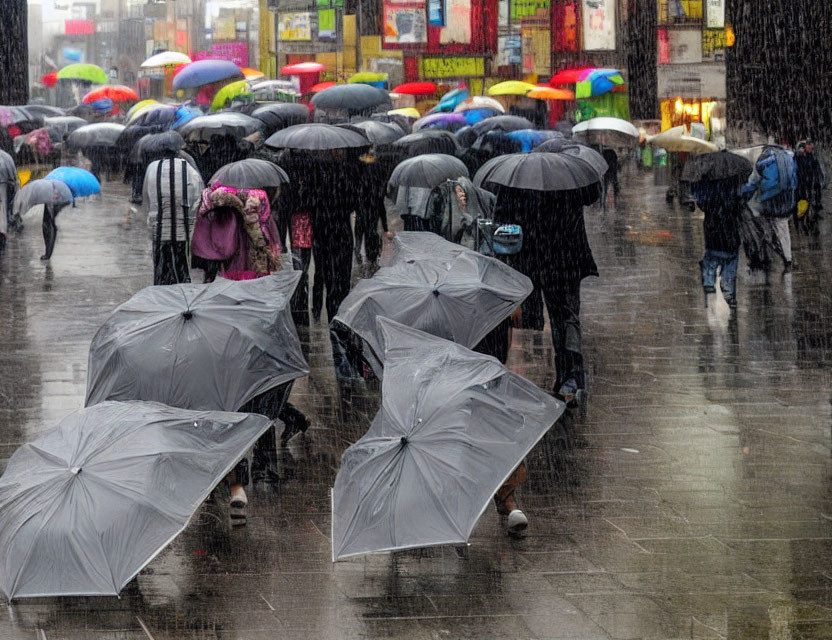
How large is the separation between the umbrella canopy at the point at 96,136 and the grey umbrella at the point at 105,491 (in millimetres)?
22827

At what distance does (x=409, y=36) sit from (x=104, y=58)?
251ft

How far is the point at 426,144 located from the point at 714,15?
862 inches

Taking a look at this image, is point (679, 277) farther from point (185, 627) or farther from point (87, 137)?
point (87, 137)

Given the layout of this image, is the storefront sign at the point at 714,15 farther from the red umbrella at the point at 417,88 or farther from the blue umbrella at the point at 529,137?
the blue umbrella at the point at 529,137

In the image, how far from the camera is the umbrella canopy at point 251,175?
1127 cm

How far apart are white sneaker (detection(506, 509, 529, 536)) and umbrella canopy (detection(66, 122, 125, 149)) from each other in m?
22.8

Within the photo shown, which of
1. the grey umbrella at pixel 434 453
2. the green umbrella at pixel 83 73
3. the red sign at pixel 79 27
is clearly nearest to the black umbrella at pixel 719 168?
the grey umbrella at pixel 434 453

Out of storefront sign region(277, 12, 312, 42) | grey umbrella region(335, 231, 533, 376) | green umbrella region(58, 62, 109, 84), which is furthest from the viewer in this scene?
storefront sign region(277, 12, 312, 42)

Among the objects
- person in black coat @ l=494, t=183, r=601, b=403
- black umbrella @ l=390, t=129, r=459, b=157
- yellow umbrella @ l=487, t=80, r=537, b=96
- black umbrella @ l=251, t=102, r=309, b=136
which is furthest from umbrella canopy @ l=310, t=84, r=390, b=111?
person in black coat @ l=494, t=183, r=601, b=403

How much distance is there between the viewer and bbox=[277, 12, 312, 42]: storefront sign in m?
54.4

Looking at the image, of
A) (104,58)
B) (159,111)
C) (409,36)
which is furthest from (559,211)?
(104,58)

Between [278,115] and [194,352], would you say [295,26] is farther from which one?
[194,352]

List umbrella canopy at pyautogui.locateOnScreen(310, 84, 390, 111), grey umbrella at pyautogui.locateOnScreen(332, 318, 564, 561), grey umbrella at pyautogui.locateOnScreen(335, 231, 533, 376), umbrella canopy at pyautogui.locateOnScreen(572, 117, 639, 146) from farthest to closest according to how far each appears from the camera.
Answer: umbrella canopy at pyautogui.locateOnScreen(310, 84, 390, 111), umbrella canopy at pyautogui.locateOnScreen(572, 117, 639, 146), grey umbrella at pyautogui.locateOnScreen(335, 231, 533, 376), grey umbrella at pyautogui.locateOnScreen(332, 318, 564, 561)

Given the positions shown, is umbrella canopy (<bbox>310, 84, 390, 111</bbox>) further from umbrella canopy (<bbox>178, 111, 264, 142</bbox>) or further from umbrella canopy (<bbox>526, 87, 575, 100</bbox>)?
umbrella canopy (<bbox>526, 87, 575, 100</bbox>)
